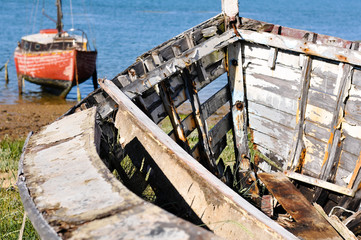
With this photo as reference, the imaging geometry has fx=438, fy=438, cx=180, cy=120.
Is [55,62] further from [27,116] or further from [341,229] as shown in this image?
[341,229]

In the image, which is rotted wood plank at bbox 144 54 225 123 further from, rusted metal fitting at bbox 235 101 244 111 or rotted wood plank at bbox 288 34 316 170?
rotted wood plank at bbox 288 34 316 170

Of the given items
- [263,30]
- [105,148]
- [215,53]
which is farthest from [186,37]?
[105,148]

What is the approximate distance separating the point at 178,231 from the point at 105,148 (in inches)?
74.9

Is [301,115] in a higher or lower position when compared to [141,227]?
lower

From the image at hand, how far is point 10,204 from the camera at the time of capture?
4289 mm

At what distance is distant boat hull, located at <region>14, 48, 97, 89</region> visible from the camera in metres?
20.3

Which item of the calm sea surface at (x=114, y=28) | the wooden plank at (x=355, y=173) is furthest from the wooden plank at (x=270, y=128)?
the calm sea surface at (x=114, y=28)

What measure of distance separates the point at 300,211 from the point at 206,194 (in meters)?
1.97

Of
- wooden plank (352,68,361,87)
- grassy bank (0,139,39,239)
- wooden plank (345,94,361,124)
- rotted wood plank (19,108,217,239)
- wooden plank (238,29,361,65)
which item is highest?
wooden plank (238,29,361,65)

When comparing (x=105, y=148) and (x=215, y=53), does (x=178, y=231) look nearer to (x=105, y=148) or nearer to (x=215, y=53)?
(x=105, y=148)

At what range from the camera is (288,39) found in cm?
445

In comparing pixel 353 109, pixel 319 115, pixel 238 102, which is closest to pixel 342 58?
pixel 353 109

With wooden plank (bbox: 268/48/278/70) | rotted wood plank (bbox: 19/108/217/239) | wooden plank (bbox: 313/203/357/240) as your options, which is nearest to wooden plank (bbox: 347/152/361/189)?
→ wooden plank (bbox: 313/203/357/240)

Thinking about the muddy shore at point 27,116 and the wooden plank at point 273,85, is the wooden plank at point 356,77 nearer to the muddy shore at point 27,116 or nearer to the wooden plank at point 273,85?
the wooden plank at point 273,85
